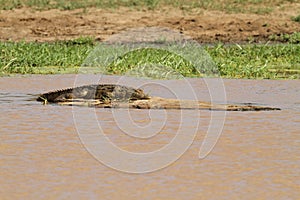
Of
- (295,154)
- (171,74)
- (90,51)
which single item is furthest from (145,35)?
(295,154)

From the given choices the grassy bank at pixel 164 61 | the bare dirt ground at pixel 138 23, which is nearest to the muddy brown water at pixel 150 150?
the grassy bank at pixel 164 61

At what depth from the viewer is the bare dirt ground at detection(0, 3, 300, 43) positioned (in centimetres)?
2306

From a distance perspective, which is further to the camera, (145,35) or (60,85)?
(145,35)

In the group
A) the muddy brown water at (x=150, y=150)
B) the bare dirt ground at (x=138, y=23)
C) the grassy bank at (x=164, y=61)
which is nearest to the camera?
the muddy brown water at (x=150, y=150)

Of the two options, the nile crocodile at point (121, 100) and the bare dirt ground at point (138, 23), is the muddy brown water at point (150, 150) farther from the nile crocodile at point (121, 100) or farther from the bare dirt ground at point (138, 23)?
the bare dirt ground at point (138, 23)

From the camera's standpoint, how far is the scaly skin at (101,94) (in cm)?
1087

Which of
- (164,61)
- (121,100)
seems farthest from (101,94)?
(164,61)

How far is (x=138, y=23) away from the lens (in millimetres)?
23734

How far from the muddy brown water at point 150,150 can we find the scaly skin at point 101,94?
0.83 feet

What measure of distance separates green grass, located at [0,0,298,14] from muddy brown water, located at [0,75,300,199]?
12685mm

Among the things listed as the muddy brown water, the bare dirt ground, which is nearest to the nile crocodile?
the muddy brown water

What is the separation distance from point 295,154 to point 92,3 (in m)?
18.0

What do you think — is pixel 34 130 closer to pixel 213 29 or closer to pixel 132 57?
pixel 132 57

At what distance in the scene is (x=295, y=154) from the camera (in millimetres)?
7688
